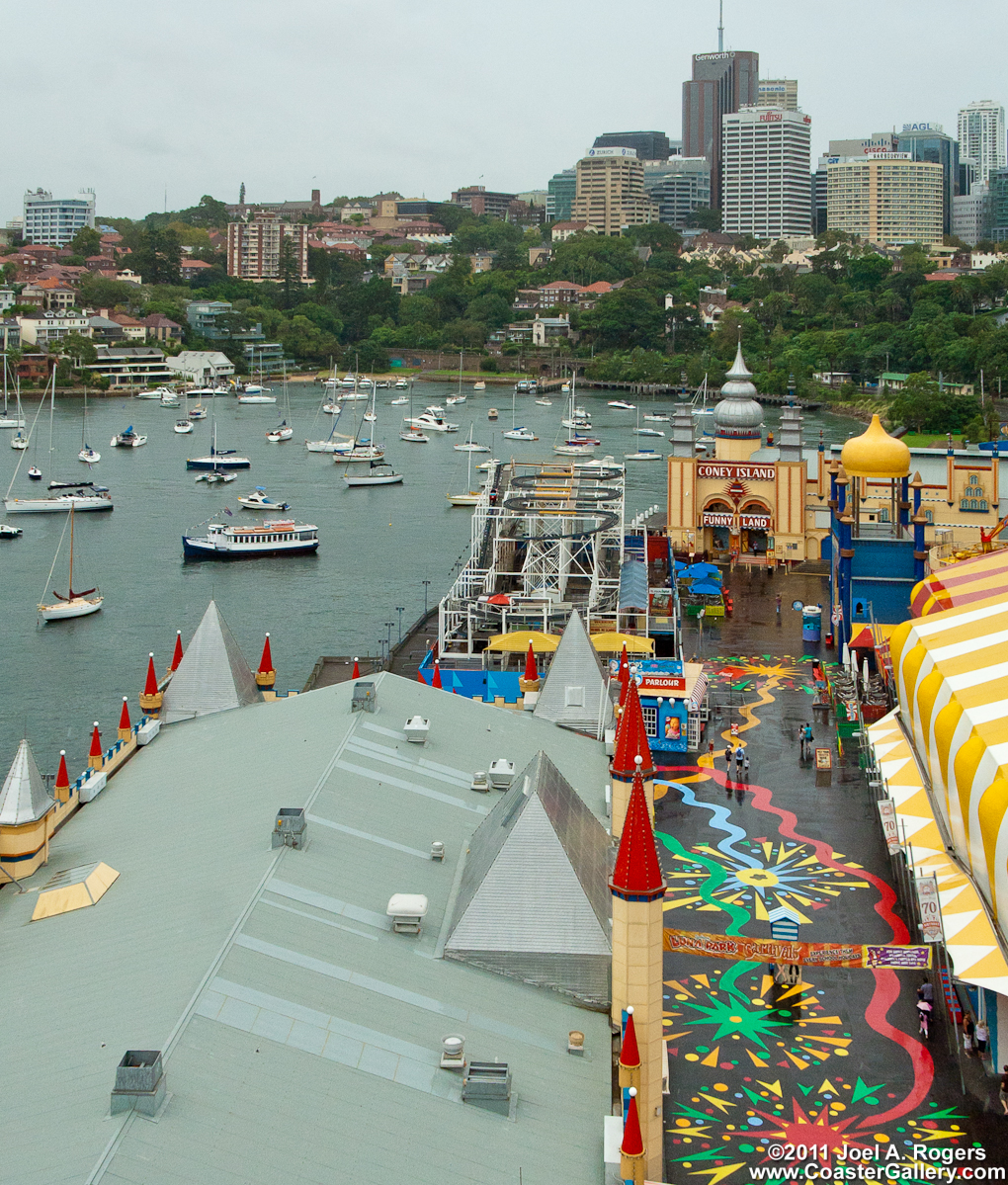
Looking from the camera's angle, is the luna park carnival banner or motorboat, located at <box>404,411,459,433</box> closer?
the luna park carnival banner

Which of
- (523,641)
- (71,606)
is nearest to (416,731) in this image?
(523,641)

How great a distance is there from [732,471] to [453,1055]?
64.5 meters

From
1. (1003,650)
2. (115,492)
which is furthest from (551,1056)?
Result: (115,492)

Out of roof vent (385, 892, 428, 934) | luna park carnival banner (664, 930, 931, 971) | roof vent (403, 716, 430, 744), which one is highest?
roof vent (403, 716, 430, 744)

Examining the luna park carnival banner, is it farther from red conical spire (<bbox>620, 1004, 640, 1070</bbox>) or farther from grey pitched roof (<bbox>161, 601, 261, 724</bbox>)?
grey pitched roof (<bbox>161, 601, 261, 724</bbox>)

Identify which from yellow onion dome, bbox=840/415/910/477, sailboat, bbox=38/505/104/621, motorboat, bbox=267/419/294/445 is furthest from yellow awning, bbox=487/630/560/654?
motorboat, bbox=267/419/294/445

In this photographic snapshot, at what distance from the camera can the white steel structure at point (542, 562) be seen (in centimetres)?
6044

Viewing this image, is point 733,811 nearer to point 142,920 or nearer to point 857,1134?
point 857,1134

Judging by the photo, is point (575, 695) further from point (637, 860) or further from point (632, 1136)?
point (632, 1136)

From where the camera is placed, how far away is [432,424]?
7087 inches

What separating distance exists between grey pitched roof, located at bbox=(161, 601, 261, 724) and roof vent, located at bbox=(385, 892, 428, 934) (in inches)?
554

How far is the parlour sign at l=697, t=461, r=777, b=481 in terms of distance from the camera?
82625 mm

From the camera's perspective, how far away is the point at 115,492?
133375mm

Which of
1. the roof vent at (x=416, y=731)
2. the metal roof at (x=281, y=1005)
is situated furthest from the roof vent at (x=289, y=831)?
the roof vent at (x=416, y=731)
